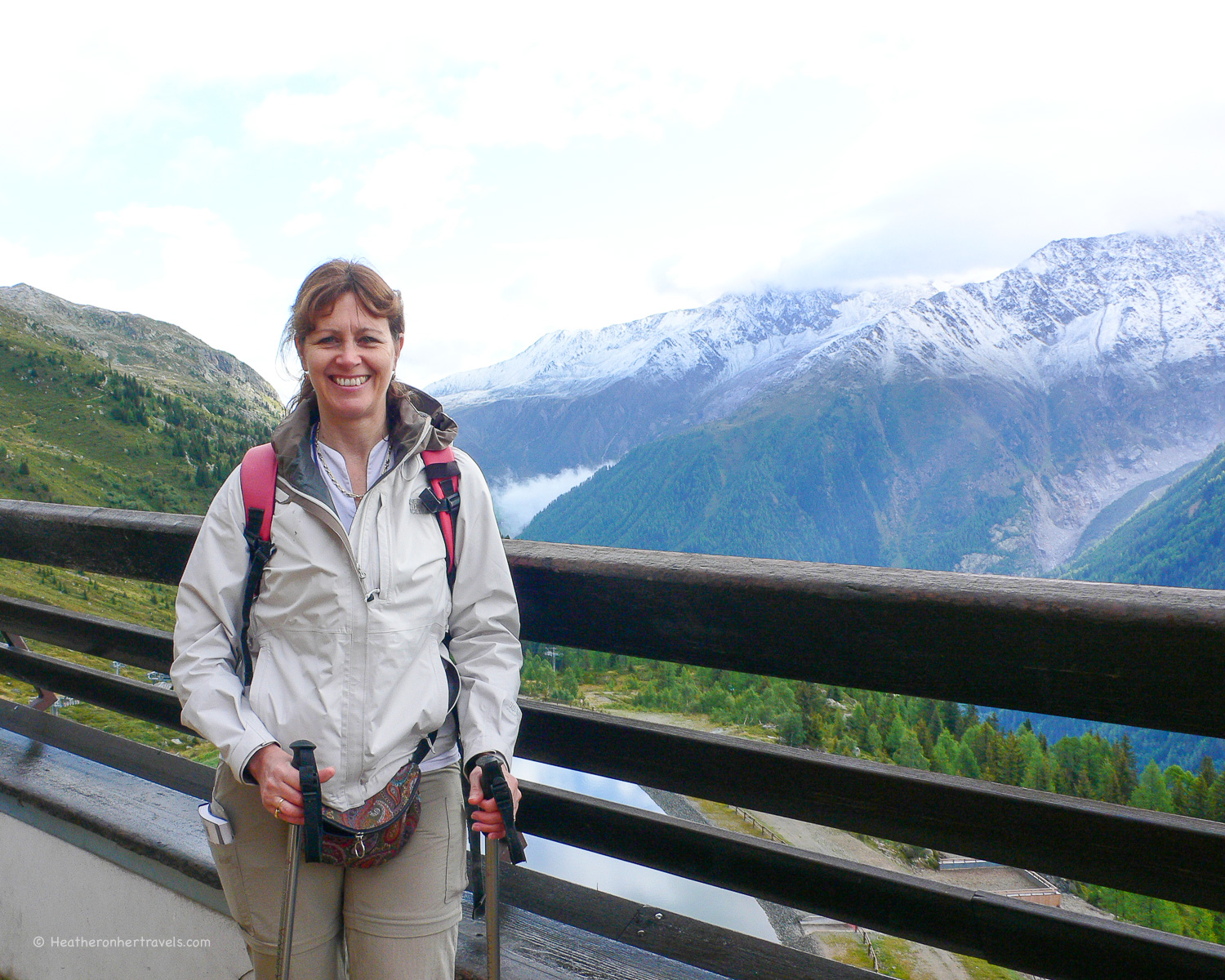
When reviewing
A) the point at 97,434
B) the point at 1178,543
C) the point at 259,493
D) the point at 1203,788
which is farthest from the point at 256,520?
the point at 97,434

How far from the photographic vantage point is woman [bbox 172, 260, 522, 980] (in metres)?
1.80

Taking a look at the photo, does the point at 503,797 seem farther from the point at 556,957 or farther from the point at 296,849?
the point at 556,957

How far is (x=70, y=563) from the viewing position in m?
3.07

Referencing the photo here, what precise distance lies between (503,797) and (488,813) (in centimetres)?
7

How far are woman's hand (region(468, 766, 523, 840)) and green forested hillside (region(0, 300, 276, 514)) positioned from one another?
4918 inches

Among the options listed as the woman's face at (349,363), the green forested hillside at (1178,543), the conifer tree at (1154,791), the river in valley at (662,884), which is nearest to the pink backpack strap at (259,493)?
the woman's face at (349,363)

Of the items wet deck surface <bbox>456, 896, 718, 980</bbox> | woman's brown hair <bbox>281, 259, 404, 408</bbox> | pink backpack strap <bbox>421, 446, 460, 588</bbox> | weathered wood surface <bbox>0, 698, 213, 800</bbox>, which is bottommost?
wet deck surface <bbox>456, 896, 718, 980</bbox>

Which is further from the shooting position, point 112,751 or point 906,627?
point 112,751

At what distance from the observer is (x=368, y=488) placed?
79.8 inches

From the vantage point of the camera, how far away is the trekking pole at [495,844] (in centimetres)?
169

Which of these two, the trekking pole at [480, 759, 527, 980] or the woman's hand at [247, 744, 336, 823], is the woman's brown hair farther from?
the trekking pole at [480, 759, 527, 980]

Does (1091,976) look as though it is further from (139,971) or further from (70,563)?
(70,563)

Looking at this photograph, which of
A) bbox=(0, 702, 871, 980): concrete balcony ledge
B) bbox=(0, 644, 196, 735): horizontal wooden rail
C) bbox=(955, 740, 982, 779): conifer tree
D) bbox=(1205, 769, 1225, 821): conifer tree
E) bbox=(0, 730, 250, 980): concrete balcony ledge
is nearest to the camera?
bbox=(0, 702, 871, 980): concrete balcony ledge

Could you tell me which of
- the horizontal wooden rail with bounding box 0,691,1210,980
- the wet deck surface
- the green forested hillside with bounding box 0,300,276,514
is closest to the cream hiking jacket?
the horizontal wooden rail with bounding box 0,691,1210,980
